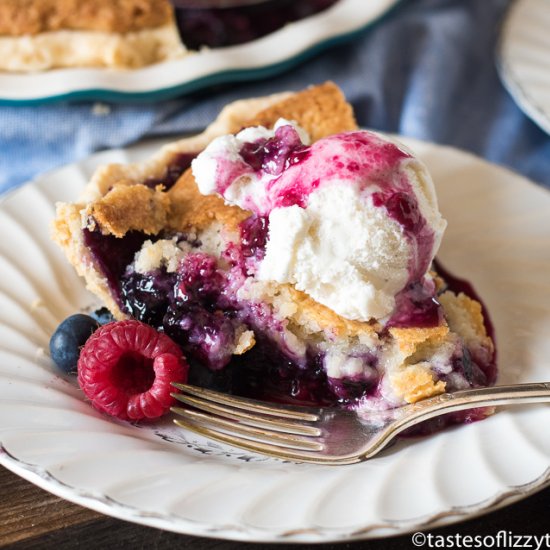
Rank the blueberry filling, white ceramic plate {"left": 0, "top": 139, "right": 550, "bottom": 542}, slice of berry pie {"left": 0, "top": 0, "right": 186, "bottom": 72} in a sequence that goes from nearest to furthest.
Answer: white ceramic plate {"left": 0, "top": 139, "right": 550, "bottom": 542}, the blueberry filling, slice of berry pie {"left": 0, "top": 0, "right": 186, "bottom": 72}

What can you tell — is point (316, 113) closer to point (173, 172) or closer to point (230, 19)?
point (173, 172)

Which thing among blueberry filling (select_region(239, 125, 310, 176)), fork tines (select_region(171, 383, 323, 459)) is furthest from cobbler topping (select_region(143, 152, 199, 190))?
fork tines (select_region(171, 383, 323, 459))

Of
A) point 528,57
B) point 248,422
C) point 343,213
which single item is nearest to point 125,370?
point 248,422

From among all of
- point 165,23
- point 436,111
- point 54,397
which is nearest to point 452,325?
point 54,397

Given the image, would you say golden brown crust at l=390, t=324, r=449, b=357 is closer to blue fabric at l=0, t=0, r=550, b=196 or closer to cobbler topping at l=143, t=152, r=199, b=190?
cobbler topping at l=143, t=152, r=199, b=190

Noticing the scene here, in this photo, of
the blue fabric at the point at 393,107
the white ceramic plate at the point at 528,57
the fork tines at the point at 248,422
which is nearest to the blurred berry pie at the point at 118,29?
the blue fabric at the point at 393,107

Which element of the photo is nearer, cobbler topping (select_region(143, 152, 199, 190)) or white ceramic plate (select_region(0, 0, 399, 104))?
cobbler topping (select_region(143, 152, 199, 190))
